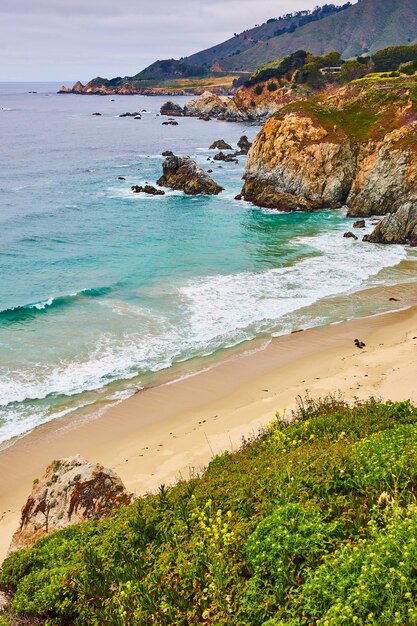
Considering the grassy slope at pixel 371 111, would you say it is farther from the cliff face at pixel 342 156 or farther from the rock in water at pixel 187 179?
the rock in water at pixel 187 179

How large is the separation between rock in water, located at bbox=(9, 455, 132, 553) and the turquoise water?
766 centimetres

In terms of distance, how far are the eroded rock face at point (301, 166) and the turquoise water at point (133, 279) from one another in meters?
2.49

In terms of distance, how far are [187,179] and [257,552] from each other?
194 ft

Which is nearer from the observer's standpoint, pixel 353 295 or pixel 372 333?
pixel 372 333

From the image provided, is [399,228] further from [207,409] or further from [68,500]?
[68,500]

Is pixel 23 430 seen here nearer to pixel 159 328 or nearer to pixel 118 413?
pixel 118 413

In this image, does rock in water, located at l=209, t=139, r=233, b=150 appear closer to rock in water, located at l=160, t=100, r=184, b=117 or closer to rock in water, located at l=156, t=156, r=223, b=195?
rock in water, located at l=156, t=156, r=223, b=195

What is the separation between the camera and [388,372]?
21.8 meters

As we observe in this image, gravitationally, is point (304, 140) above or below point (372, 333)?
above

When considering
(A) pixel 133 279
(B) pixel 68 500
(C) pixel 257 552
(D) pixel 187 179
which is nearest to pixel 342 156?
(D) pixel 187 179

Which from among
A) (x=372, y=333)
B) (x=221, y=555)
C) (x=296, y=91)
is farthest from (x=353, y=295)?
(x=296, y=91)

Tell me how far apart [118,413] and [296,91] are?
131 m

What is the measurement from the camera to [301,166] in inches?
2168

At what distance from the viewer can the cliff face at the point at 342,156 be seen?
162 ft
